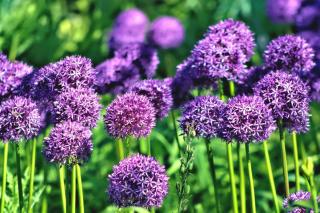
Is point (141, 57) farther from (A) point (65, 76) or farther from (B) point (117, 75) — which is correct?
(A) point (65, 76)

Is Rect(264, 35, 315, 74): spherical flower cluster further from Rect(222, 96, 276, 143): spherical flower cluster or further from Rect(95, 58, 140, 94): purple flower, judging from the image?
Rect(95, 58, 140, 94): purple flower

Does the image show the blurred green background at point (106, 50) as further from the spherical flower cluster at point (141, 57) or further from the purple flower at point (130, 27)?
the spherical flower cluster at point (141, 57)

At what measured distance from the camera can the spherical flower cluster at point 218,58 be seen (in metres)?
3.20

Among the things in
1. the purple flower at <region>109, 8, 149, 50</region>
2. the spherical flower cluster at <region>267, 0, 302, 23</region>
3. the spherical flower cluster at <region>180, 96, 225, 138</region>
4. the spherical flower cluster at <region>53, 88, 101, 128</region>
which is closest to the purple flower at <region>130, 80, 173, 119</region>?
the spherical flower cluster at <region>180, 96, 225, 138</region>

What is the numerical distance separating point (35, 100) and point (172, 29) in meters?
3.57

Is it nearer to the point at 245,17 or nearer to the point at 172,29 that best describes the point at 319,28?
the point at 172,29

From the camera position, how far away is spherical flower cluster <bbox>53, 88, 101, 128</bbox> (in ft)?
9.11

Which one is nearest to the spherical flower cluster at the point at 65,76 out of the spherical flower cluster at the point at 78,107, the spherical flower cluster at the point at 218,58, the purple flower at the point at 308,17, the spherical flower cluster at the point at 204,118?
the spherical flower cluster at the point at 78,107

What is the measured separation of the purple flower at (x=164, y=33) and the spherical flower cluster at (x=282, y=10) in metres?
0.97

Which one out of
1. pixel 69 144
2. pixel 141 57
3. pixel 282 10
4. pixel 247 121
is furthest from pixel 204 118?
pixel 282 10

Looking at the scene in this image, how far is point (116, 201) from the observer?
8.50 feet

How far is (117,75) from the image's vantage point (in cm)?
371

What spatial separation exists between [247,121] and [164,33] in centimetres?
381

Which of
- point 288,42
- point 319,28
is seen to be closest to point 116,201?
point 288,42
